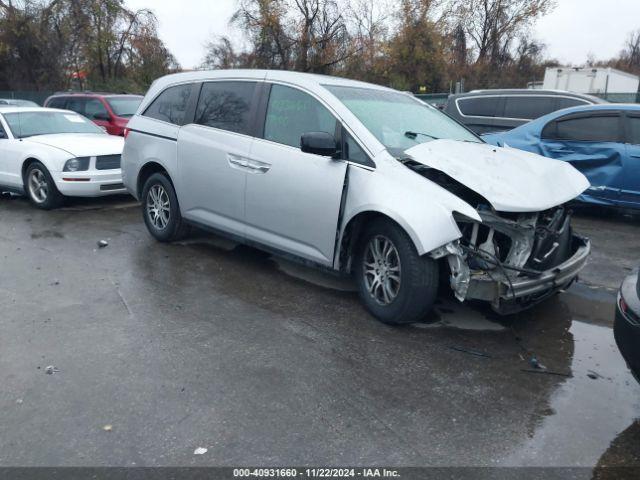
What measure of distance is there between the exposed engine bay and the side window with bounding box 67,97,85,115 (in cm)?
1135

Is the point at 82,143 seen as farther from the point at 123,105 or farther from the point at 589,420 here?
the point at 589,420

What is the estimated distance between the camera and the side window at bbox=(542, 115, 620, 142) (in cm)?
766

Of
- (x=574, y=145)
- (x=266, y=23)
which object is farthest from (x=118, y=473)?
(x=266, y=23)

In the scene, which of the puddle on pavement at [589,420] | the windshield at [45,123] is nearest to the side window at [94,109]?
the windshield at [45,123]

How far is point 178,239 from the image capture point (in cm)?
649

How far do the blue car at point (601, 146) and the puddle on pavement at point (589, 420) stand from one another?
4205 millimetres

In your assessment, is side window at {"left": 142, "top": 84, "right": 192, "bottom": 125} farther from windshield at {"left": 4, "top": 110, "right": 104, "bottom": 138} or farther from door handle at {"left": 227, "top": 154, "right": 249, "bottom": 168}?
windshield at {"left": 4, "top": 110, "right": 104, "bottom": 138}

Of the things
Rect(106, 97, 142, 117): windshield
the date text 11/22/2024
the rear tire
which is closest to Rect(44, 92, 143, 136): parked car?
Rect(106, 97, 142, 117): windshield

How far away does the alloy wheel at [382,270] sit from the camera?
13.9ft

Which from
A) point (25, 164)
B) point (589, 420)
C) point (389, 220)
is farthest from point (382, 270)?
point (25, 164)

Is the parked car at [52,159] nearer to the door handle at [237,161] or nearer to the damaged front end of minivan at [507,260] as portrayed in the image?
the door handle at [237,161]

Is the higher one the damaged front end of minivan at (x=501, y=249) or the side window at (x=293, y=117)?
the side window at (x=293, y=117)

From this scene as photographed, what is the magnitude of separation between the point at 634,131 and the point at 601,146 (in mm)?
439

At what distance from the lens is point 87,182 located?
8.05m
